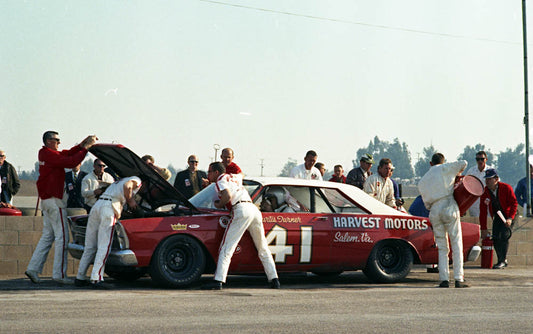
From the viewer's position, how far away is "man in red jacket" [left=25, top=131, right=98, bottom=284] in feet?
35.3

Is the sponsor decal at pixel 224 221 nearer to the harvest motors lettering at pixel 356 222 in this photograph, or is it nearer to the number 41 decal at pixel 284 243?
the number 41 decal at pixel 284 243

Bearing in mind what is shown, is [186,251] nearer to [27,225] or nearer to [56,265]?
[56,265]

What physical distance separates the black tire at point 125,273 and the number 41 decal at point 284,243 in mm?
1753

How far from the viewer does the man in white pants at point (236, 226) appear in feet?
33.1

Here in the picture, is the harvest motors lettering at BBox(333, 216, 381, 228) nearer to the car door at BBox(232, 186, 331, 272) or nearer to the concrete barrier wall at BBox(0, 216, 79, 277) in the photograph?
the car door at BBox(232, 186, 331, 272)

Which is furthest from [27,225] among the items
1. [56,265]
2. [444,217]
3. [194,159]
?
[444,217]

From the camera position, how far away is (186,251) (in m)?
10.3

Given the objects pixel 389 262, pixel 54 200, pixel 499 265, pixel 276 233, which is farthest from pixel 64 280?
pixel 499 265

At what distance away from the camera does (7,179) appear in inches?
544

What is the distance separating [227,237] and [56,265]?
2.42 m

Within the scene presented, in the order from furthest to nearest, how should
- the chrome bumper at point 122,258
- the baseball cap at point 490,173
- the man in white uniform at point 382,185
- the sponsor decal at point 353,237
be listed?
the baseball cap at point 490,173 → the man in white uniform at point 382,185 → the sponsor decal at point 353,237 → the chrome bumper at point 122,258

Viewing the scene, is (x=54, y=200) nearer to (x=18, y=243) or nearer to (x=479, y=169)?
(x=18, y=243)

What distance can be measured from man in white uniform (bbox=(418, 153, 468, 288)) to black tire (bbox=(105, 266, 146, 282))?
4009 mm

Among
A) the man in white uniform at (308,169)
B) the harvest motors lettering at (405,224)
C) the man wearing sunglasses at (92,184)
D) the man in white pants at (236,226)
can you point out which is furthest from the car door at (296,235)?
the man wearing sunglasses at (92,184)
